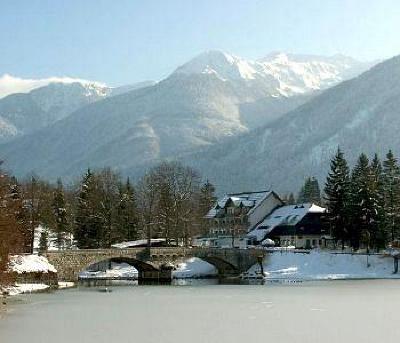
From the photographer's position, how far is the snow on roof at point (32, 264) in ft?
243

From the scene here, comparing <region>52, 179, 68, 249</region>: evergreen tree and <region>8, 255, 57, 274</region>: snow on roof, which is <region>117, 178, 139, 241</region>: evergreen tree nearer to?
<region>52, 179, 68, 249</region>: evergreen tree

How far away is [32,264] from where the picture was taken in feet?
254

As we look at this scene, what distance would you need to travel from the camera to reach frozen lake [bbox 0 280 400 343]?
122 feet

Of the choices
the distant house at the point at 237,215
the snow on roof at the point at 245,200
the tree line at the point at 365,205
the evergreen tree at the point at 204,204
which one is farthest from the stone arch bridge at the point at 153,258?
the evergreen tree at the point at 204,204

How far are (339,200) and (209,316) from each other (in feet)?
183

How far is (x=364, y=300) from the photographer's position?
55219mm

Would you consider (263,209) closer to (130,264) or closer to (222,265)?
(222,265)

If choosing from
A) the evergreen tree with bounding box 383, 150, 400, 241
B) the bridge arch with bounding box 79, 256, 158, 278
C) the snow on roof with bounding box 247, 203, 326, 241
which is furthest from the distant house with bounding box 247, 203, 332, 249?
the bridge arch with bounding box 79, 256, 158, 278

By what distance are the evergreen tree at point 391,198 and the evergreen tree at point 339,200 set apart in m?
5.30

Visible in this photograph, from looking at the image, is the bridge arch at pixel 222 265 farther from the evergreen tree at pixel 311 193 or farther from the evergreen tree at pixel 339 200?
the evergreen tree at pixel 311 193

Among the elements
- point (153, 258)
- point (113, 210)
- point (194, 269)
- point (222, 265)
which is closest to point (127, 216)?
point (113, 210)

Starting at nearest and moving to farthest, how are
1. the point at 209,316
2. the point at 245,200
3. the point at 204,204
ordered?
1. the point at 209,316
2. the point at 245,200
3. the point at 204,204

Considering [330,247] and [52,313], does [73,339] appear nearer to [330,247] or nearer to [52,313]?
[52,313]

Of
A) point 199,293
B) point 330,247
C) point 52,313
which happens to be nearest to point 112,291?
point 199,293
